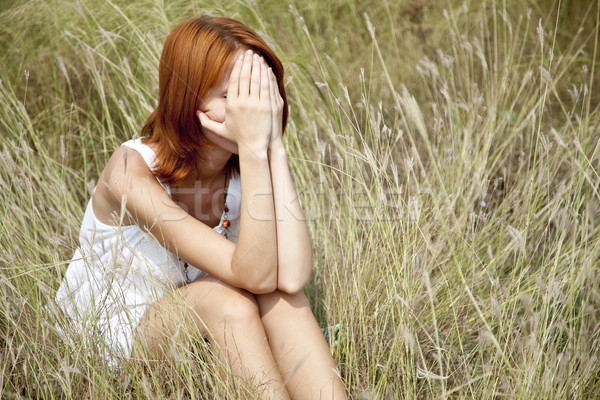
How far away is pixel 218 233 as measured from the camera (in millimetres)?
1689

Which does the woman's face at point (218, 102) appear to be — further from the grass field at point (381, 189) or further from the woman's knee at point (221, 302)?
the woman's knee at point (221, 302)

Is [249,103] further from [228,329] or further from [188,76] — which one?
[228,329]

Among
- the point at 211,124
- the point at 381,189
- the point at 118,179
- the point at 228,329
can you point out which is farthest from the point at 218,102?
the point at 228,329

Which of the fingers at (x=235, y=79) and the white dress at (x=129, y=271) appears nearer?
the white dress at (x=129, y=271)

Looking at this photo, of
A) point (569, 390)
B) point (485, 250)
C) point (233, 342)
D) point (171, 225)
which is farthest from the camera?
point (485, 250)

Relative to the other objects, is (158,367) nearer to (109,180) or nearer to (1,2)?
(109,180)

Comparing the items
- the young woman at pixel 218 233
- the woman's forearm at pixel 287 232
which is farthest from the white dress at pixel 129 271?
the woman's forearm at pixel 287 232

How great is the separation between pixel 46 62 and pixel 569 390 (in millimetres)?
2325

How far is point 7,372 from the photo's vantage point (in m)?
1.47

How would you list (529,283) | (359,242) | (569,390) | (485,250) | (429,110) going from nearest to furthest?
(569,390), (529,283), (359,242), (485,250), (429,110)

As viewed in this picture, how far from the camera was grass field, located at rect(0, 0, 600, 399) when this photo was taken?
4.74ft

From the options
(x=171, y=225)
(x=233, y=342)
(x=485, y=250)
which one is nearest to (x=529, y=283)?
(x=485, y=250)

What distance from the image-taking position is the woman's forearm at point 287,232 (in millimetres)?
1647

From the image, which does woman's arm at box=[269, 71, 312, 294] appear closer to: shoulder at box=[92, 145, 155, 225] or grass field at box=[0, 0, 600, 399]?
grass field at box=[0, 0, 600, 399]
